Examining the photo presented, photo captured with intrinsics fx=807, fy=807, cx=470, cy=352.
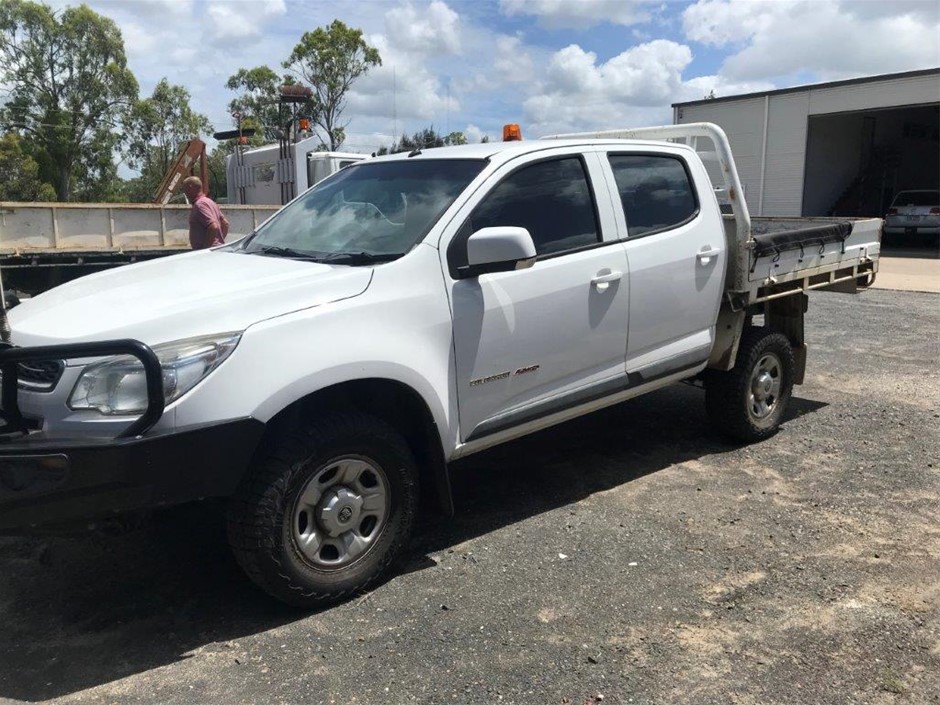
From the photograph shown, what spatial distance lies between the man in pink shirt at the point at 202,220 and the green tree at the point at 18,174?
37.5m

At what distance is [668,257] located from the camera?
4.57 m

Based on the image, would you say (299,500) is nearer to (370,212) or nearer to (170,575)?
(170,575)

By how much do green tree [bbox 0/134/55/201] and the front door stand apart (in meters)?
43.3

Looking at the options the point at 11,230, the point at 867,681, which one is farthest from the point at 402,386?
the point at 11,230

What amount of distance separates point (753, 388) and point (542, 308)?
2.23m

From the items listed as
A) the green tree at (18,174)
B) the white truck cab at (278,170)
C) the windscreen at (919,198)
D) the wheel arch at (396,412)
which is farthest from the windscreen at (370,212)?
the green tree at (18,174)

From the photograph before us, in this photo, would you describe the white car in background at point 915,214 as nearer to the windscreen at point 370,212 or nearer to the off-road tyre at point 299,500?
the windscreen at point 370,212

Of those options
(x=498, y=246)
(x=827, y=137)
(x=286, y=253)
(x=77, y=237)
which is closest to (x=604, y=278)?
(x=498, y=246)

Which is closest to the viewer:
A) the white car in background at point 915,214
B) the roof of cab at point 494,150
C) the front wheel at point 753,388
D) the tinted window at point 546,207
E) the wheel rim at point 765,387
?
the tinted window at point 546,207

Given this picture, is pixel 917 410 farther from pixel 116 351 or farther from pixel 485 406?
pixel 116 351

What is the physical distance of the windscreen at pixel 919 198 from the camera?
23.9 metres

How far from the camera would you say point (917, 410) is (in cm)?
622

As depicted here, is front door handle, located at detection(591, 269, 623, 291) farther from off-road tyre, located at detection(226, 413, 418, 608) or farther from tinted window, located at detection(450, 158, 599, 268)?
off-road tyre, located at detection(226, 413, 418, 608)

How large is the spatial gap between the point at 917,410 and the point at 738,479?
7.58ft
